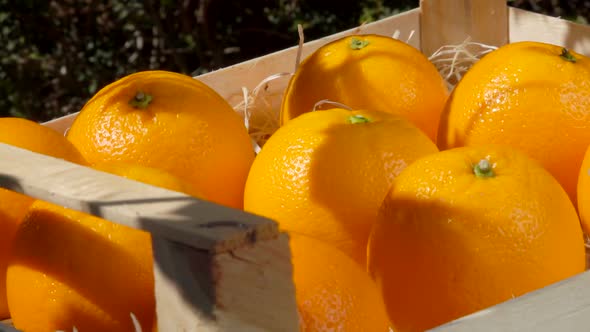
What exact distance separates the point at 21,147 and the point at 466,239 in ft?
1.44

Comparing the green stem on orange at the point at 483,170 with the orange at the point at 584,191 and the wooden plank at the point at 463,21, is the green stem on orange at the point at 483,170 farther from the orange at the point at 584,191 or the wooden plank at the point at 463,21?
the wooden plank at the point at 463,21

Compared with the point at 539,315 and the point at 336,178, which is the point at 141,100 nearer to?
the point at 336,178

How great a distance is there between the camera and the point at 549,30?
1542mm

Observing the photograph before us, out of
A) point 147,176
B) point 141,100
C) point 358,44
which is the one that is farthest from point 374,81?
point 147,176

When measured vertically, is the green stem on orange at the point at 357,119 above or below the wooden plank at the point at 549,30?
above

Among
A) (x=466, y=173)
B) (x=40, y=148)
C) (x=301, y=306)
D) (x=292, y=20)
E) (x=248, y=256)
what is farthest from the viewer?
(x=292, y=20)

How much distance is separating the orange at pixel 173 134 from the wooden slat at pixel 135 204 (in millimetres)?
288

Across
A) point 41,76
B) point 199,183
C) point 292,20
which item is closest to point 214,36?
point 292,20

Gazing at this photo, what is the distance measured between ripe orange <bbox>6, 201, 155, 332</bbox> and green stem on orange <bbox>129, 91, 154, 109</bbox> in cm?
27

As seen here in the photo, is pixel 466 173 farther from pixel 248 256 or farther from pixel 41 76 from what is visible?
pixel 41 76

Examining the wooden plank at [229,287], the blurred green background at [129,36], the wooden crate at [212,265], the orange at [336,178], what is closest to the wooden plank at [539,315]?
the wooden crate at [212,265]

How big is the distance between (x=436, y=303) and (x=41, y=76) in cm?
291

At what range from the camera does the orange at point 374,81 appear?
3.85 feet

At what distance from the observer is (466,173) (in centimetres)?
89
